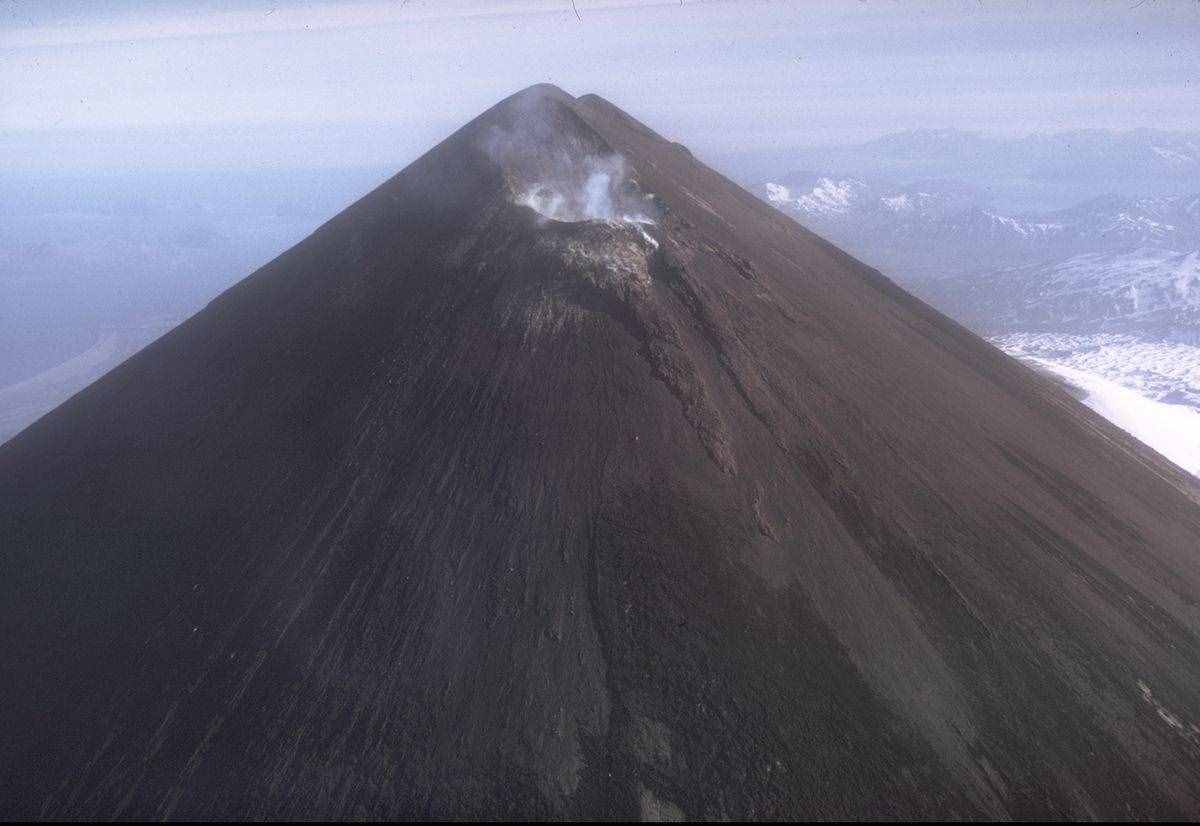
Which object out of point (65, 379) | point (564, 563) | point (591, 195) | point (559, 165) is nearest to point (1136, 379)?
point (591, 195)

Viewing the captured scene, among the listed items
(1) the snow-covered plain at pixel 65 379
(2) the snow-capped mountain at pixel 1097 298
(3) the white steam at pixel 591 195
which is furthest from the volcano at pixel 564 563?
(2) the snow-capped mountain at pixel 1097 298

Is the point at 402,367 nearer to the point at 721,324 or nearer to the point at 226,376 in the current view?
the point at 226,376

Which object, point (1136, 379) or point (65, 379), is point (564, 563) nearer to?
point (1136, 379)

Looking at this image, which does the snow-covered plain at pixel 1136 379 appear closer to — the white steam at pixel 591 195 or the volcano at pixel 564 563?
the volcano at pixel 564 563

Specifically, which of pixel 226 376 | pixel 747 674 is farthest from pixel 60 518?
pixel 747 674

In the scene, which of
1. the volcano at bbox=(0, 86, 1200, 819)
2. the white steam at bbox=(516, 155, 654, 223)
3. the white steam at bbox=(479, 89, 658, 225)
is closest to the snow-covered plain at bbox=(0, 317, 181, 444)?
the volcano at bbox=(0, 86, 1200, 819)

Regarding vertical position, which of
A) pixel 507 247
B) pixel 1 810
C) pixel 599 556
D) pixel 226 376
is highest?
pixel 507 247

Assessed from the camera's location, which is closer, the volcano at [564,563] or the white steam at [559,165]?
the volcano at [564,563]
